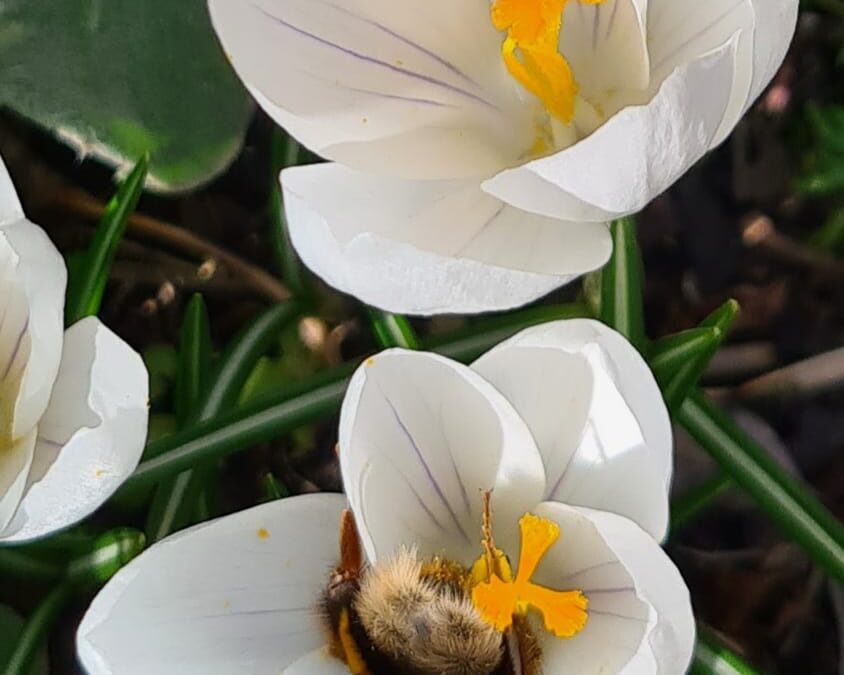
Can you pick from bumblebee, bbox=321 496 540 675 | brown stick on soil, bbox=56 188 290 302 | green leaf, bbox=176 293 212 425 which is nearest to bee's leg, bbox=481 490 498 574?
bumblebee, bbox=321 496 540 675

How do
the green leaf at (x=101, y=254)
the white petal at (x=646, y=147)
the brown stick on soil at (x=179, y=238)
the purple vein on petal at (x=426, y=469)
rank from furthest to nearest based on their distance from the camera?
the brown stick on soil at (x=179, y=238), the green leaf at (x=101, y=254), the purple vein on petal at (x=426, y=469), the white petal at (x=646, y=147)

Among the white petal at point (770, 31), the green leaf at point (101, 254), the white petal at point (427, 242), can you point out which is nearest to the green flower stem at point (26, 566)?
the green leaf at point (101, 254)

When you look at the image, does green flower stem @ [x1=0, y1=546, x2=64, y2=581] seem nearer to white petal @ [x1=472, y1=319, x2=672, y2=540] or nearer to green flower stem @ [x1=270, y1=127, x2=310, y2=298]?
green flower stem @ [x1=270, y1=127, x2=310, y2=298]

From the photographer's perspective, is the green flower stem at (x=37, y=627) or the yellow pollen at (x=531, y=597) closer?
the yellow pollen at (x=531, y=597)

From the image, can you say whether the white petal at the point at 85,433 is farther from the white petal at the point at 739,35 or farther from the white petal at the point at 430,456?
the white petal at the point at 739,35

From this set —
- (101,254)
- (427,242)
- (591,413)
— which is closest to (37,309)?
(101,254)

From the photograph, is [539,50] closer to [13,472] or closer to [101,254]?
[101,254]

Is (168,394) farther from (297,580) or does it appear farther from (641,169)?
(641,169)
